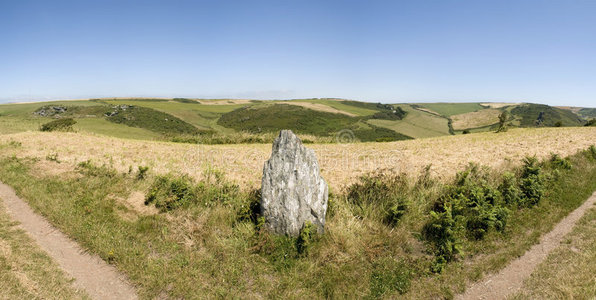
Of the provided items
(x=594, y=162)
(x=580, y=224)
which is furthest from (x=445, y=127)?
(x=580, y=224)

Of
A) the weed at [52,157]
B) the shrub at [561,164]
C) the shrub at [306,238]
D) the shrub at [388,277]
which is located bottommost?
the shrub at [388,277]

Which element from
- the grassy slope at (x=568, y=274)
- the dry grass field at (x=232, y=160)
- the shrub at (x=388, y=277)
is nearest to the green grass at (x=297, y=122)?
the dry grass field at (x=232, y=160)

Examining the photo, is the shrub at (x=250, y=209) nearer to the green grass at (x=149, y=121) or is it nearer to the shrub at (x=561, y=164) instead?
the shrub at (x=561, y=164)

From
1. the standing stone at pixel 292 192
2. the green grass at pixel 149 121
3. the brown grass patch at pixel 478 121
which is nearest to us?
the standing stone at pixel 292 192

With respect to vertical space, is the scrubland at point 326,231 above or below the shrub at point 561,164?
below

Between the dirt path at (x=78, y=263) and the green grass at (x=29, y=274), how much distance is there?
168 mm

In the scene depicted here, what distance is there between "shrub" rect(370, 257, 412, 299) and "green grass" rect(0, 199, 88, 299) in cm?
633

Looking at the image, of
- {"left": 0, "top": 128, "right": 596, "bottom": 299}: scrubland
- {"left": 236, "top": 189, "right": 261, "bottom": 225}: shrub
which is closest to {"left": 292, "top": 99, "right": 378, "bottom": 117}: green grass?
{"left": 0, "top": 128, "right": 596, "bottom": 299}: scrubland

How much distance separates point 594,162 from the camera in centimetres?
1501

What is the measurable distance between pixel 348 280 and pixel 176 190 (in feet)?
22.5

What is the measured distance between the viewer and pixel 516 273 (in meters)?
6.07

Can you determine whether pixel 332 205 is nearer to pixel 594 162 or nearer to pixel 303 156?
pixel 303 156

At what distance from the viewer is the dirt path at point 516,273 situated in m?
5.52

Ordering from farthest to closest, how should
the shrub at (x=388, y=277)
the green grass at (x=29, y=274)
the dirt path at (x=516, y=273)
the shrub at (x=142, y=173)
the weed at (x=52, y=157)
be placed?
the weed at (x=52, y=157), the shrub at (x=142, y=173), the shrub at (x=388, y=277), the dirt path at (x=516, y=273), the green grass at (x=29, y=274)
